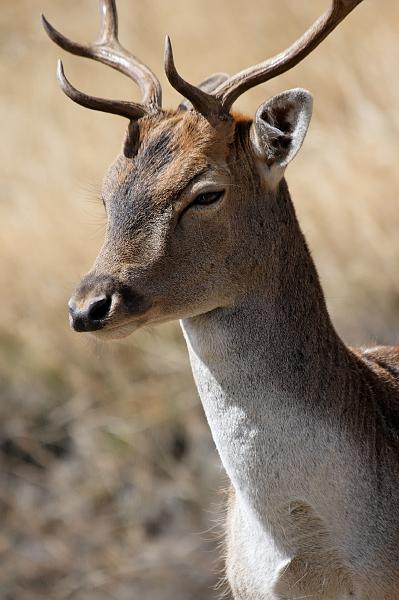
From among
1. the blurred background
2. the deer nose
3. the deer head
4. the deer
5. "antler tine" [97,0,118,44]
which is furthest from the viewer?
the blurred background

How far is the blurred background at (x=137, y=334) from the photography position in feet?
31.1

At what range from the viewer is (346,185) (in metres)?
10.7

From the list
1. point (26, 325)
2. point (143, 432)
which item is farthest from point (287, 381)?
point (26, 325)

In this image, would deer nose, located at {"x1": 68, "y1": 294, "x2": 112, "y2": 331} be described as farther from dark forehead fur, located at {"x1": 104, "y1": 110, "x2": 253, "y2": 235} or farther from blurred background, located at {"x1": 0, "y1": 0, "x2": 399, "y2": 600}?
blurred background, located at {"x1": 0, "y1": 0, "x2": 399, "y2": 600}

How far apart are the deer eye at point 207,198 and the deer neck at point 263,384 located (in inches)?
8.7

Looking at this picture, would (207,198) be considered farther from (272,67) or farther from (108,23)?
(108,23)

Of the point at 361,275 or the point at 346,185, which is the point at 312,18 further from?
the point at 361,275

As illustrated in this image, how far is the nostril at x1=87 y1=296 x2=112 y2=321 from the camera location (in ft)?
13.6

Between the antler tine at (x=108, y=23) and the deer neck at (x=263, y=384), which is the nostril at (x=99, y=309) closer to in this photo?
the deer neck at (x=263, y=384)

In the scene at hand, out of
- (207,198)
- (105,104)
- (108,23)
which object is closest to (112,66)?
(108,23)

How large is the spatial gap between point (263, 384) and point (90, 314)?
781 mm

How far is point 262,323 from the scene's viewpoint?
15.0 feet

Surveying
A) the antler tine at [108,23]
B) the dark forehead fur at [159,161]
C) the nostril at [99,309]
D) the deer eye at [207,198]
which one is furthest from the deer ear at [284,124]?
the antler tine at [108,23]

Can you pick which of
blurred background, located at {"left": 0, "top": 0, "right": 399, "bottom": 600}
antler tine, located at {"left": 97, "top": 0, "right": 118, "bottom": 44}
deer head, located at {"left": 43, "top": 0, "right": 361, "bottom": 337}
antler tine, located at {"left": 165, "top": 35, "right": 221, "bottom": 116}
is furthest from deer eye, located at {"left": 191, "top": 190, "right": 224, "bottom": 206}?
blurred background, located at {"left": 0, "top": 0, "right": 399, "bottom": 600}
